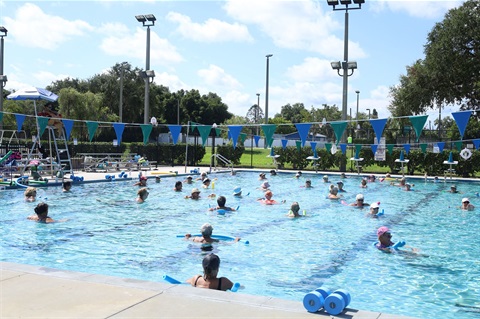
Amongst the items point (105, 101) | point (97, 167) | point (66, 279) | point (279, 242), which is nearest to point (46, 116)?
point (97, 167)

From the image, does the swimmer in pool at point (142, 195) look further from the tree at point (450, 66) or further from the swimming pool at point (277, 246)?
the tree at point (450, 66)

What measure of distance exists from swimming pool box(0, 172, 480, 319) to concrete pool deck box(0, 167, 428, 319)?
1807 millimetres

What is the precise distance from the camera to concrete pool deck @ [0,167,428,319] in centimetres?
417

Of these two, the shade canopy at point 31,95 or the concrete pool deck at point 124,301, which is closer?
the concrete pool deck at point 124,301

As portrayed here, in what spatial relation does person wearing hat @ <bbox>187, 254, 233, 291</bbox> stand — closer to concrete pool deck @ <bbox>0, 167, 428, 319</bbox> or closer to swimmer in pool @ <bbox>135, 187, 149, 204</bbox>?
concrete pool deck @ <bbox>0, 167, 428, 319</bbox>

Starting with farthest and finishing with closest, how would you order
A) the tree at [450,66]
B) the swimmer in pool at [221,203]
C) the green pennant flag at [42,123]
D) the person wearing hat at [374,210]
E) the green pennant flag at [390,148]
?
the tree at [450,66], the green pennant flag at [390,148], the green pennant flag at [42,123], the swimmer in pool at [221,203], the person wearing hat at [374,210]

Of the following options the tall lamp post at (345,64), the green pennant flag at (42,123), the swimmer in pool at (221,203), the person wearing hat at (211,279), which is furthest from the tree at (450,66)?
the person wearing hat at (211,279)

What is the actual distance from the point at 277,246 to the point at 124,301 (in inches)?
205

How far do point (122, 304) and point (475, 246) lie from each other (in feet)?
26.3

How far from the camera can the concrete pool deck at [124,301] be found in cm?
417

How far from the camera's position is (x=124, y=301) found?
452 centimetres

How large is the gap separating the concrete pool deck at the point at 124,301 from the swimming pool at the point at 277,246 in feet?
5.93

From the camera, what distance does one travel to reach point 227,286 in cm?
545

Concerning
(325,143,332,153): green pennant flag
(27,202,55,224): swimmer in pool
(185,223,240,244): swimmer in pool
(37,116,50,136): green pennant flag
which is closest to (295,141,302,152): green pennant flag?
(325,143,332,153): green pennant flag
